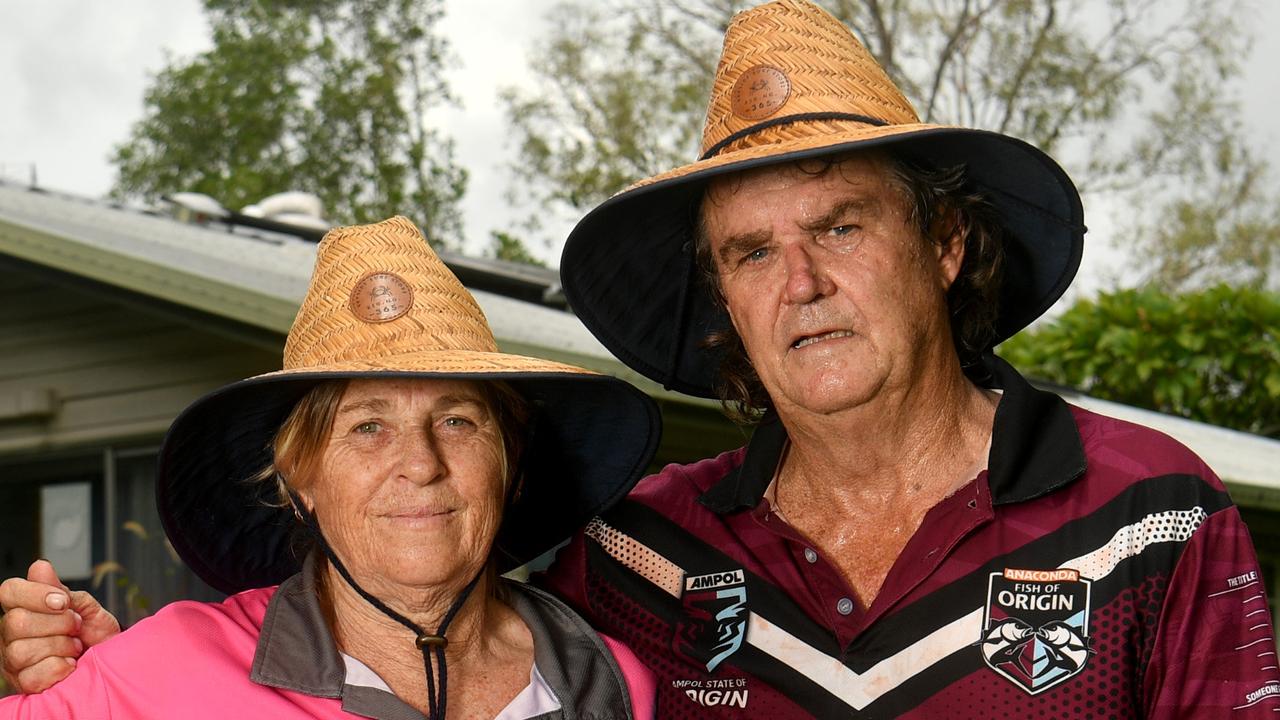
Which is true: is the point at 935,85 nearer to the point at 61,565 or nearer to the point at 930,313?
the point at 61,565

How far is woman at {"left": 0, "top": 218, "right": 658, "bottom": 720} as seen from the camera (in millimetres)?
2477

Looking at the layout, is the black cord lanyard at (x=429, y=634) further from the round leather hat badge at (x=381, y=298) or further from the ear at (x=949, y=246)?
the ear at (x=949, y=246)

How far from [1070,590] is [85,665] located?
1741 mm

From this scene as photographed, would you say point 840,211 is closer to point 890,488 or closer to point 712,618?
point 890,488

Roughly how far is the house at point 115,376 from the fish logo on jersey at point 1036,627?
324 centimetres

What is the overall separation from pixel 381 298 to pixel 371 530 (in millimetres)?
452

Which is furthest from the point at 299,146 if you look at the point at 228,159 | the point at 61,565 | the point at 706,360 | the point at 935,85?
the point at 706,360

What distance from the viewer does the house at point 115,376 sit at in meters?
6.25

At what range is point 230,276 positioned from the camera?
19.7ft

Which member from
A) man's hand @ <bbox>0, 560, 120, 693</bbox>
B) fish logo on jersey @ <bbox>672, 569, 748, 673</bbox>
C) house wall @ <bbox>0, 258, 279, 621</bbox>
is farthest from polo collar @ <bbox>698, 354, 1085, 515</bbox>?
house wall @ <bbox>0, 258, 279, 621</bbox>

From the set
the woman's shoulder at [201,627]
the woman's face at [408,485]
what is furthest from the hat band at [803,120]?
the woman's shoulder at [201,627]

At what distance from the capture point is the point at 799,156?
269 centimetres

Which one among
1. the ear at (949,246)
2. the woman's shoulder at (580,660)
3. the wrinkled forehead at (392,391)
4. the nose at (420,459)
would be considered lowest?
the woman's shoulder at (580,660)

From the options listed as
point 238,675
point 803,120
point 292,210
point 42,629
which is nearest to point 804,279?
point 803,120
